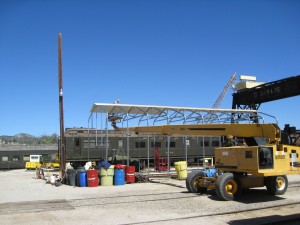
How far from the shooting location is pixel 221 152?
15258mm

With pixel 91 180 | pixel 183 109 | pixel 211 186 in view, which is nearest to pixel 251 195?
pixel 211 186

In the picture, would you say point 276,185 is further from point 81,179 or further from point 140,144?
point 140,144

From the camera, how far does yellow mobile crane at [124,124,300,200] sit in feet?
45.1

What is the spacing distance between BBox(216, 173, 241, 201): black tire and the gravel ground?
0.81 feet

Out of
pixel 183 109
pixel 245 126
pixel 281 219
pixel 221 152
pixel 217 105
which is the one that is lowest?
pixel 281 219

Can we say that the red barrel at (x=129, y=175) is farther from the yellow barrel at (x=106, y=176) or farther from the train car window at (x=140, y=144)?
the train car window at (x=140, y=144)

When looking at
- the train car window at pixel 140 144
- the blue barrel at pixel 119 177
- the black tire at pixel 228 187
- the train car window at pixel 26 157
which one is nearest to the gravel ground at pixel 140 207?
the black tire at pixel 228 187

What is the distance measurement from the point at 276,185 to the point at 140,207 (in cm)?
570

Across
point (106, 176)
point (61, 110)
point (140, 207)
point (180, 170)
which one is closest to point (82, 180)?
point (106, 176)

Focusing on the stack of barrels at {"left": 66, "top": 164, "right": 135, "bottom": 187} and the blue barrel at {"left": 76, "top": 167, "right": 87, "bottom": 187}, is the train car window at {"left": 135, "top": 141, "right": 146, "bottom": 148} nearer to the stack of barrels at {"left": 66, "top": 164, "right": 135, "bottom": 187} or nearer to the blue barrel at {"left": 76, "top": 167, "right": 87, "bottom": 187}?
the stack of barrels at {"left": 66, "top": 164, "right": 135, "bottom": 187}

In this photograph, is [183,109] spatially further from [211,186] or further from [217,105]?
[217,105]

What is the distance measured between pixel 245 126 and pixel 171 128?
14.9ft

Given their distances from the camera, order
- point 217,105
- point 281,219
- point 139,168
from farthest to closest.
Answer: point 217,105 → point 139,168 → point 281,219

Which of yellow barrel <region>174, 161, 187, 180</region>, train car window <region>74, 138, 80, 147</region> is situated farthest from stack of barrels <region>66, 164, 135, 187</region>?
train car window <region>74, 138, 80, 147</region>
